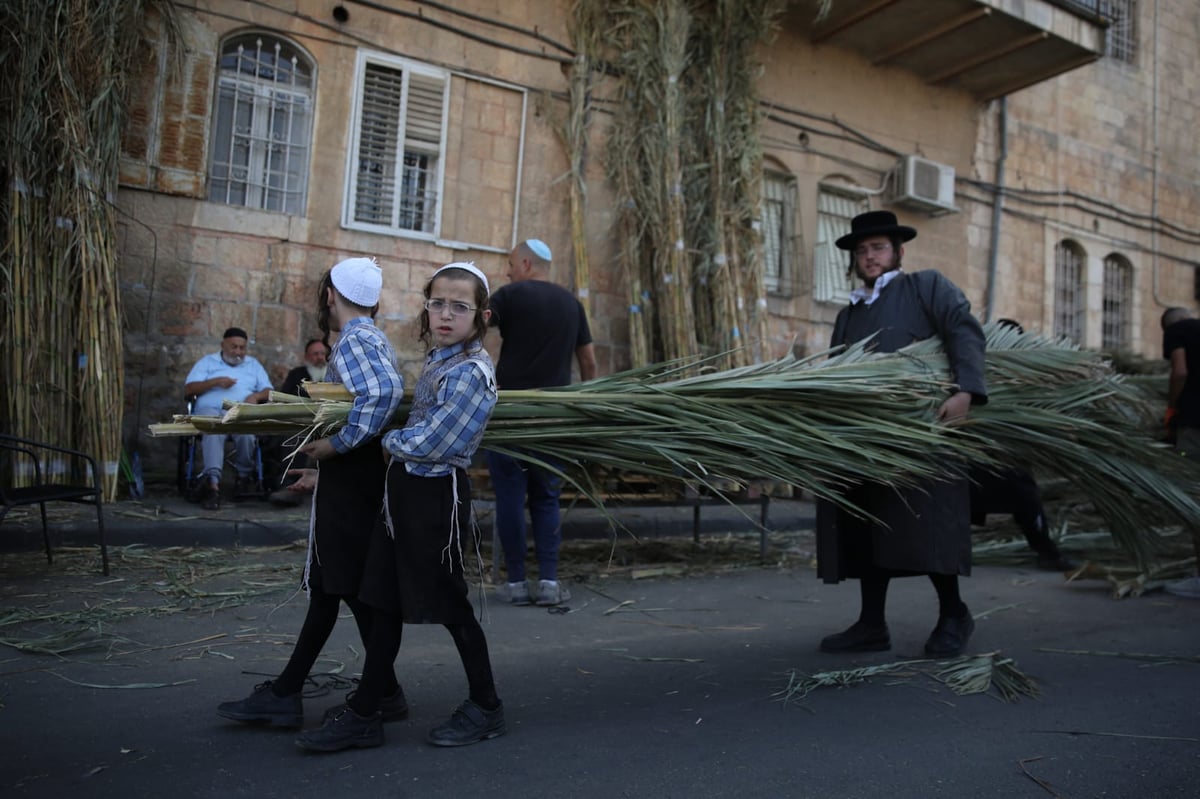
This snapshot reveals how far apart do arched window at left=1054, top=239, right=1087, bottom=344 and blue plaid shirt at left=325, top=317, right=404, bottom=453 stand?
11911mm

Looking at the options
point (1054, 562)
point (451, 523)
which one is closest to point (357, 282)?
point (451, 523)

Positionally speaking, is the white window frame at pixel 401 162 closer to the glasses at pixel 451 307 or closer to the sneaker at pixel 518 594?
the sneaker at pixel 518 594

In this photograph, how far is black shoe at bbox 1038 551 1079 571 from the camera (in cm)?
583

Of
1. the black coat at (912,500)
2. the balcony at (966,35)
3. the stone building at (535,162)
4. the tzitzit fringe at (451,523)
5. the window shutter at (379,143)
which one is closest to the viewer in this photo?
the tzitzit fringe at (451,523)

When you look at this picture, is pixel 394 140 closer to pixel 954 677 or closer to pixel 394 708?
pixel 394 708

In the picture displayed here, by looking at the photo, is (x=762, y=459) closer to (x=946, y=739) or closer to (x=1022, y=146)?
(x=946, y=739)

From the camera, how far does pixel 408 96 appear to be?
791cm

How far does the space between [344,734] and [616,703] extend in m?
0.92

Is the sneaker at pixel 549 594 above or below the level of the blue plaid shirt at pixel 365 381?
below

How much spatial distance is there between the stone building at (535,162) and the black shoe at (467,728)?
7.98ft

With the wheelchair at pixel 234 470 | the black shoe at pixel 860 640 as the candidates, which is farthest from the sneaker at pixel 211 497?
the black shoe at pixel 860 640

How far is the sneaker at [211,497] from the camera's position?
615cm

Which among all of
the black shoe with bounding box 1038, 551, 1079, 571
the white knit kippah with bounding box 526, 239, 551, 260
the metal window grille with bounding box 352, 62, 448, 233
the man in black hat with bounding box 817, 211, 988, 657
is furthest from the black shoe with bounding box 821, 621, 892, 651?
the metal window grille with bounding box 352, 62, 448, 233

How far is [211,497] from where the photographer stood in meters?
6.18
